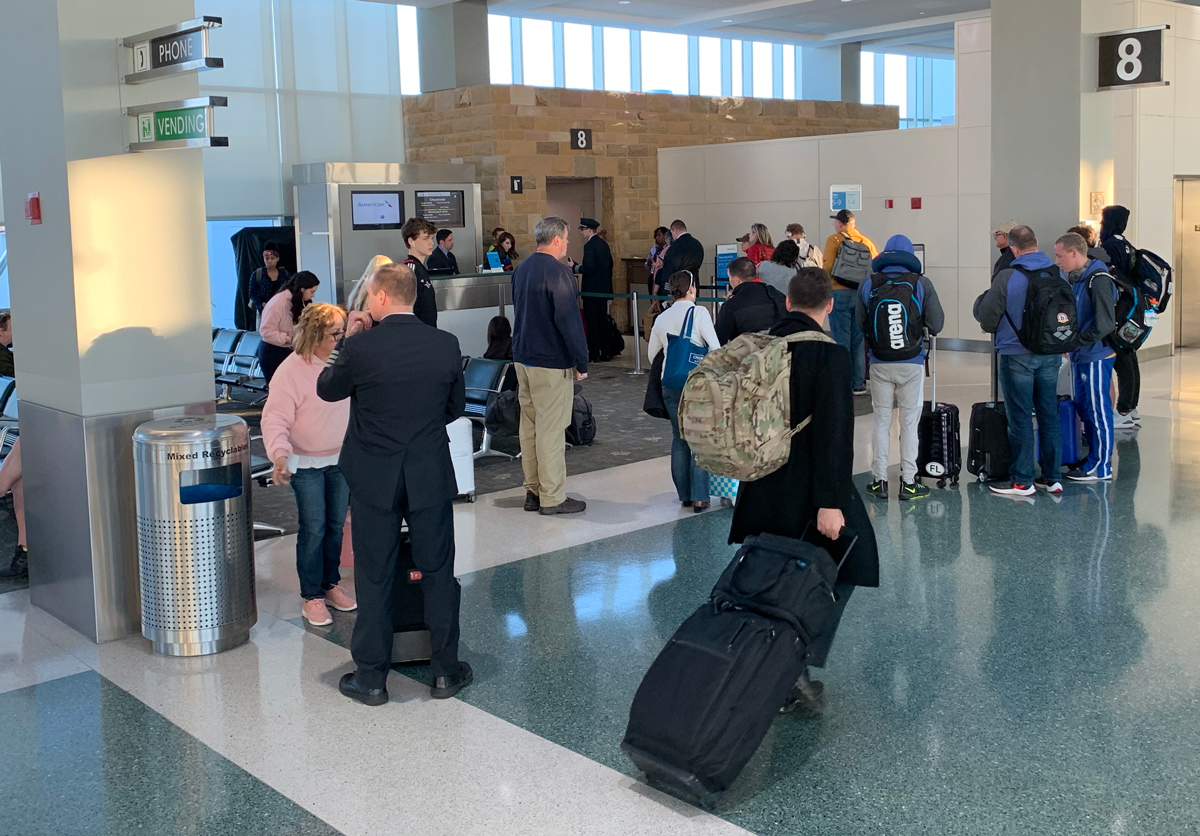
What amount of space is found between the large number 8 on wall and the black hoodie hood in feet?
3.07

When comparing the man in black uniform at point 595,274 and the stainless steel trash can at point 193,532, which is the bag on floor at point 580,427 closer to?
the stainless steel trash can at point 193,532

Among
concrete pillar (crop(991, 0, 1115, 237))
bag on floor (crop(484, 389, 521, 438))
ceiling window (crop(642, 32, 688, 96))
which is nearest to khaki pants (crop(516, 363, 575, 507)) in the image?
bag on floor (crop(484, 389, 521, 438))

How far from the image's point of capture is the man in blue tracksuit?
7559mm

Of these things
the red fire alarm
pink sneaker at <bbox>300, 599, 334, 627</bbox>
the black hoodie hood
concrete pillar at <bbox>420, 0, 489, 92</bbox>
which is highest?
concrete pillar at <bbox>420, 0, 489, 92</bbox>

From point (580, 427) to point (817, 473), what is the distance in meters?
5.46

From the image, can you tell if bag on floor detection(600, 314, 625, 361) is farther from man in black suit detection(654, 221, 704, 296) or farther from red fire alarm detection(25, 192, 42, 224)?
red fire alarm detection(25, 192, 42, 224)

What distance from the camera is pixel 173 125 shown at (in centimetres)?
491

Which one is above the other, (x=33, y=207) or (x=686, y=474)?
(x=33, y=207)

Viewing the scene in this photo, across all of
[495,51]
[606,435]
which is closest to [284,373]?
[606,435]

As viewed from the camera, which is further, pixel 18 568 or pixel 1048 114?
pixel 1048 114

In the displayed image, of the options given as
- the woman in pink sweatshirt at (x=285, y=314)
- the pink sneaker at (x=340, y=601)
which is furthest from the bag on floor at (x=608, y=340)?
the pink sneaker at (x=340, y=601)

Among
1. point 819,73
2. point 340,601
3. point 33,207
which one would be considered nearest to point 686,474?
point 340,601

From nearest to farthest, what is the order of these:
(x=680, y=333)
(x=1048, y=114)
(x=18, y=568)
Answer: (x=18, y=568) < (x=680, y=333) < (x=1048, y=114)

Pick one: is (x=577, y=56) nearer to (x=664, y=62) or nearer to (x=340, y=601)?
(x=664, y=62)
